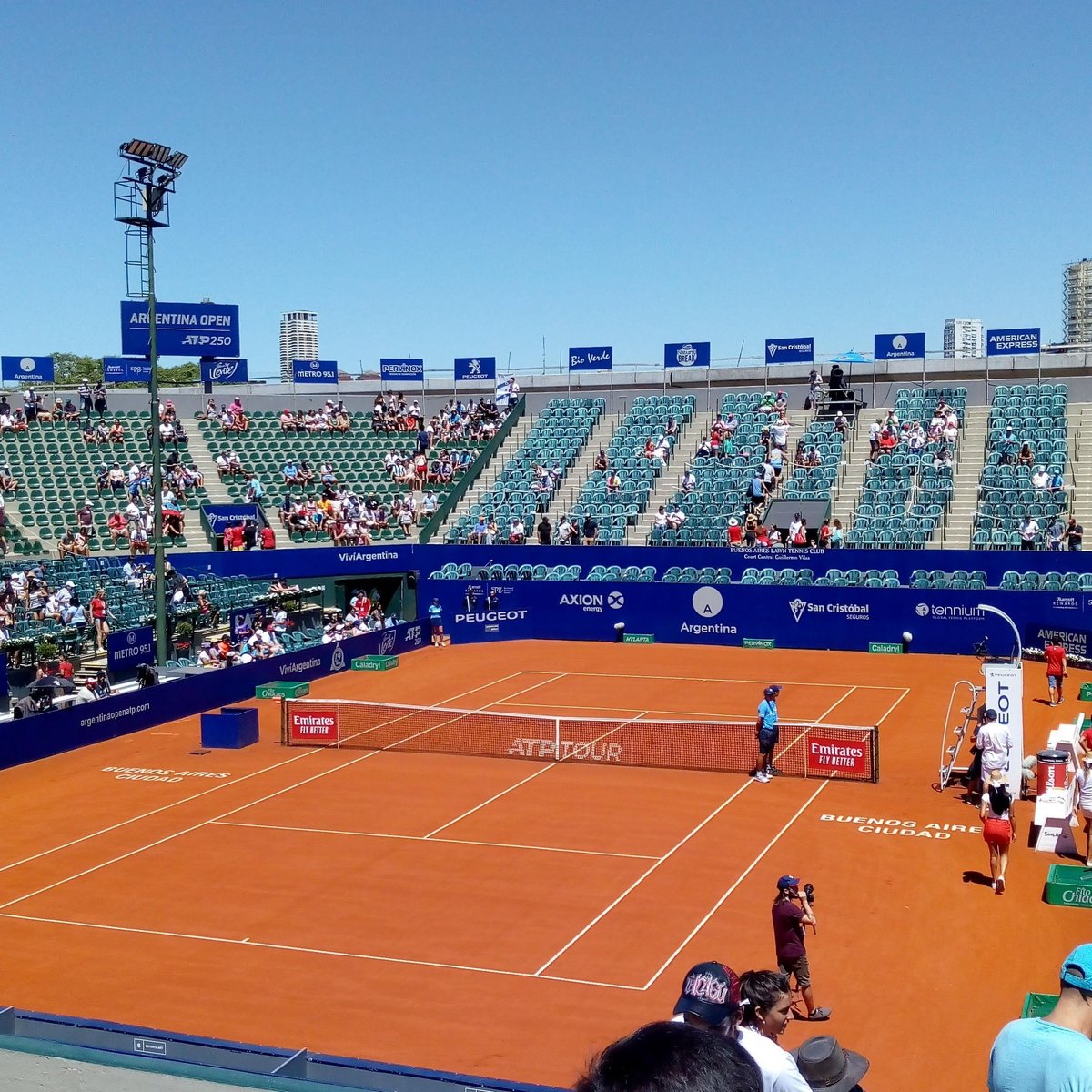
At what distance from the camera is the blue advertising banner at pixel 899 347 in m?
49.2

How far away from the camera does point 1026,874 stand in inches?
650

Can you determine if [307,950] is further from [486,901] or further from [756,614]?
[756,614]

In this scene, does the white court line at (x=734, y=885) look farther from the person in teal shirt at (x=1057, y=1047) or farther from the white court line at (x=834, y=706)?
the person in teal shirt at (x=1057, y=1047)

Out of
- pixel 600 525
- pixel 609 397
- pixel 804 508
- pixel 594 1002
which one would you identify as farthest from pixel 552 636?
pixel 594 1002

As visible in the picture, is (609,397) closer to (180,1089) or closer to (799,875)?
(799,875)

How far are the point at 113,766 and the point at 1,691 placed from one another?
5255 mm

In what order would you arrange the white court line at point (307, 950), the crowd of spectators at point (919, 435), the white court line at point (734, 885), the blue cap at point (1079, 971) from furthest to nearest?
the crowd of spectators at point (919, 435)
the white court line at point (734, 885)
the white court line at point (307, 950)
the blue cap at point (1079, 971)

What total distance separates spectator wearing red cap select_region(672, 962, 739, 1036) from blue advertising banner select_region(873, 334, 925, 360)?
46.5 metres

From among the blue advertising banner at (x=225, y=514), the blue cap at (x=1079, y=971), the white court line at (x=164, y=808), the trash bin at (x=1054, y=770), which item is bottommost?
the white court line at (x=164, y=808)

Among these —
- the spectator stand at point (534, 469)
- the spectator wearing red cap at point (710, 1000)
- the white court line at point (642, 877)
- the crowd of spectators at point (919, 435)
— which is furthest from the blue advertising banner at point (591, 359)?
the spectator wearing red cap at point (710, 1000)

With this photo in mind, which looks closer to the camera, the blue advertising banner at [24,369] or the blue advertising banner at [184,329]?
the blue advertising banner at [184,329]

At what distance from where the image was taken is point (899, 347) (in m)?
49.3

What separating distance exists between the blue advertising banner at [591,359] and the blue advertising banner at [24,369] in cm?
2331

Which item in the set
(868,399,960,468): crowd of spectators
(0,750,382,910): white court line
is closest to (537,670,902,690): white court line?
(0,750,382,910): white court line
